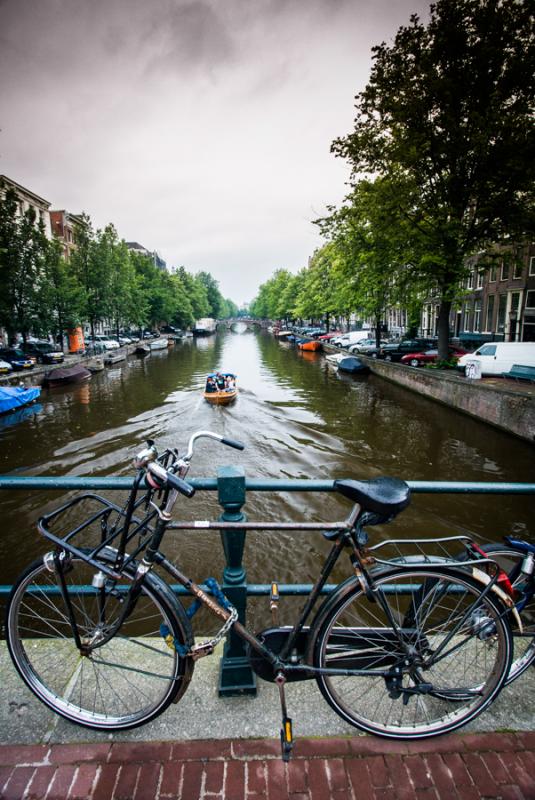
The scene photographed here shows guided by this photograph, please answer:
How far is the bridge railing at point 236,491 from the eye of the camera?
1937 mm

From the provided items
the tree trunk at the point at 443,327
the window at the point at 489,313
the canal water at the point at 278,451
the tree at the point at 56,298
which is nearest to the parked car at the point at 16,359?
the tree at the point at 56,298

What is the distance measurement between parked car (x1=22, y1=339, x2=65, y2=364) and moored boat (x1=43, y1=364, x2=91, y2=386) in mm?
3800

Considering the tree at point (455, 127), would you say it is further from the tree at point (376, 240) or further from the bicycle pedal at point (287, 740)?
the bicycle pedal at point (287, 740)

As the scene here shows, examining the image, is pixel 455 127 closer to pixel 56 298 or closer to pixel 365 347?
pixel 365 347

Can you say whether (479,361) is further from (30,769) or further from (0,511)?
(30,769)

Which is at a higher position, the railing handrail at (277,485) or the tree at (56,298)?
the tree at (56,298)

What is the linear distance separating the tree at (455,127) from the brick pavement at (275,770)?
65.5ft

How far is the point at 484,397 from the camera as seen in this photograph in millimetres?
16344

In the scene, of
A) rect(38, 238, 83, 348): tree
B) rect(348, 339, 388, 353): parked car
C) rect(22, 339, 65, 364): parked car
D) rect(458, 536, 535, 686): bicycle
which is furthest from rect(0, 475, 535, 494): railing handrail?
rect(348, 339, 388, 353): parked car

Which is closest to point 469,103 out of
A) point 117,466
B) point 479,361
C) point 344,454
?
point 479,361

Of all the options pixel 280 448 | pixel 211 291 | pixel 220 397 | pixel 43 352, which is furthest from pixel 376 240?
pixel 211 291

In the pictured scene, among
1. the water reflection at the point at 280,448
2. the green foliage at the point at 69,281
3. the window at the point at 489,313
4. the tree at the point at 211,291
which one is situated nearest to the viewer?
the water reflection at the point at 280,448

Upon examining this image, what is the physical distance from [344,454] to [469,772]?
39.5 ft

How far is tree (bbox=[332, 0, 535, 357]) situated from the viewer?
1711 centimetres
